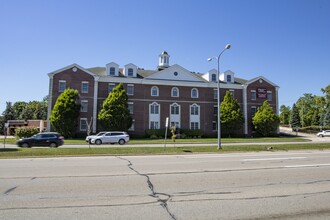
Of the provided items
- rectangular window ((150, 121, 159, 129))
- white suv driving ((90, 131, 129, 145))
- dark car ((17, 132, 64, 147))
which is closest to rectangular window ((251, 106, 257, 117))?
rectangular window ((150, 121, 159, 129))

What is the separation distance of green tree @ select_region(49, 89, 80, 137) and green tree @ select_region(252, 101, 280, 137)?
101 feet

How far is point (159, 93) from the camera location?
4681 centimetres

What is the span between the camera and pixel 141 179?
318 inches

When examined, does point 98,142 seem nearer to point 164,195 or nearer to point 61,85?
point 61,85

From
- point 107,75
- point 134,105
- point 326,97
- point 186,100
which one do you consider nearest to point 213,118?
point 186,100

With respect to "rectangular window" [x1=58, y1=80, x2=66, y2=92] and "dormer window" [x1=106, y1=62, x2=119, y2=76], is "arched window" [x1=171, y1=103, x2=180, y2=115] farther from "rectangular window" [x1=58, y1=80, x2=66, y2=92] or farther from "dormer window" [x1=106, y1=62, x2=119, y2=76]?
"rectangular window" [x1=58, y1=80, x2=66, y2=92]

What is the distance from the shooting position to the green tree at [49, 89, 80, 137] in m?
38.9

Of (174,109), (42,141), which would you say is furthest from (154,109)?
(42,141)

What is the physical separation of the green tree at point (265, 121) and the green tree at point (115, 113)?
74.6 ft

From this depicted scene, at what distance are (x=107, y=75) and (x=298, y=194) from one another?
4148cm

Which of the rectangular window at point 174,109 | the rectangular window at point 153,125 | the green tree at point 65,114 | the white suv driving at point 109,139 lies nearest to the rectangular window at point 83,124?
the green tree at point 65,114

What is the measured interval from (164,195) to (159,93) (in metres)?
40.9

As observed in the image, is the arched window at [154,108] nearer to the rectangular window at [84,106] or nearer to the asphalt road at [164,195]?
the rectangular window at [84,106]

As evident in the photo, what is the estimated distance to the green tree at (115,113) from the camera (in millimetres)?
40219
